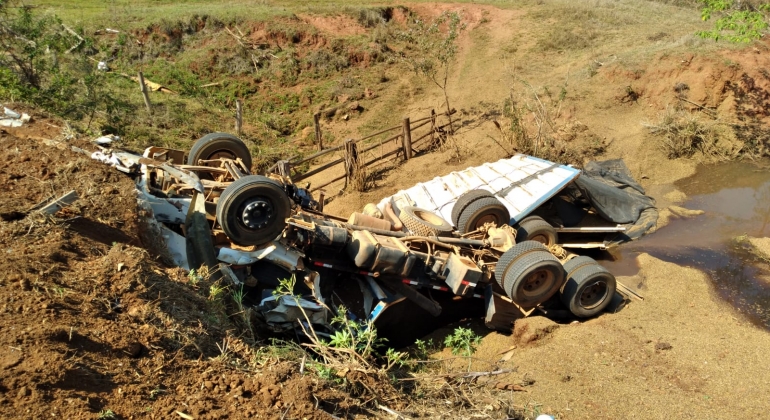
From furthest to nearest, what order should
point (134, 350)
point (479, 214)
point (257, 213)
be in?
point (479, 214) < point (257, 213) < point (134, 350)

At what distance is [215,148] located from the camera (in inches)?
290

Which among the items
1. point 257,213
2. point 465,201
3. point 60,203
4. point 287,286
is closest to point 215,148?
point 257,213

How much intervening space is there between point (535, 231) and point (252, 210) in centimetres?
437

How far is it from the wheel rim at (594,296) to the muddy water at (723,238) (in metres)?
1.05

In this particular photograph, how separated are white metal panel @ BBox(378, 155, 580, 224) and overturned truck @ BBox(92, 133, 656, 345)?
2.35 feet

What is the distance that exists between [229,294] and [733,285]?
Result: 7.02 meters

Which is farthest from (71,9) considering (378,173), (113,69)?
(378,173)

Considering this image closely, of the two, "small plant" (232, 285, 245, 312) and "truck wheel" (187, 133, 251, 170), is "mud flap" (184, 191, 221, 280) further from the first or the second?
"truck wheel" (187, 133, 251, 170)

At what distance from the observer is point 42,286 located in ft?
12.1

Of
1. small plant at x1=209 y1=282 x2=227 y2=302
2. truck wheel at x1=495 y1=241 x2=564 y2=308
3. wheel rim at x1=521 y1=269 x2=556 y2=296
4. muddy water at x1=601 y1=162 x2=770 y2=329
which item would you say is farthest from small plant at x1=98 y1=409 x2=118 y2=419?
muddy water at x1=601 y1=162 x2=770 y2=329

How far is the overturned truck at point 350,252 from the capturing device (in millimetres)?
5445

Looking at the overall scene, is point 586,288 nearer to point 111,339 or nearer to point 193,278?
point 193,278

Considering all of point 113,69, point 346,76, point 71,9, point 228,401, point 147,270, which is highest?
point 71,9

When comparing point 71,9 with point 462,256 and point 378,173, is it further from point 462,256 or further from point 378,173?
point 462,256
